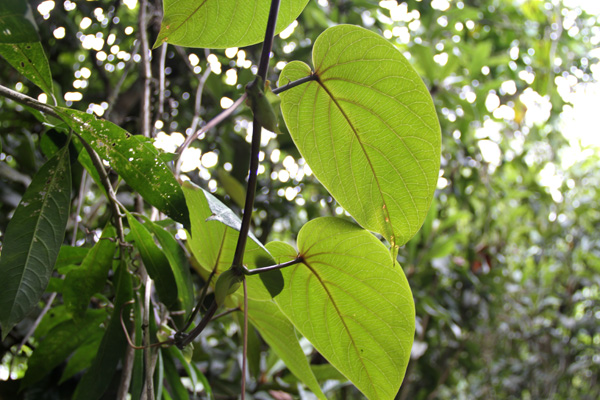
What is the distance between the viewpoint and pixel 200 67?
1.09 meters

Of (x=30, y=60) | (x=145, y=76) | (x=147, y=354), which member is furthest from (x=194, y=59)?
(x=147, y=354)

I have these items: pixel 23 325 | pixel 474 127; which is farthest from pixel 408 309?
pixel 474 127

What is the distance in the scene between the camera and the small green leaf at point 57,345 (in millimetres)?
589

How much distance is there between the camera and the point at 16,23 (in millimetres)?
336

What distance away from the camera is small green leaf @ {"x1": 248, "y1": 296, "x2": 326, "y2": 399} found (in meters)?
0.53

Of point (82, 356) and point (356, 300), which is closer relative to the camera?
point (356, 300)

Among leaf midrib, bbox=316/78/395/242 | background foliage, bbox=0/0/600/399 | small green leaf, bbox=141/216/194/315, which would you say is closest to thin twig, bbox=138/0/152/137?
background foliage, bbox=0/0/600/399

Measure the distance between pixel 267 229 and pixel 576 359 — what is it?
5.48 ft

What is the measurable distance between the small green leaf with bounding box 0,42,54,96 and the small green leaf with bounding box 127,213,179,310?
164 mm

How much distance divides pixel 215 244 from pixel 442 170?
1291mm

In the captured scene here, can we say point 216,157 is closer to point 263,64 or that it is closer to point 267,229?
point 267,229

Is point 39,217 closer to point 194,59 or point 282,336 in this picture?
point 282,336

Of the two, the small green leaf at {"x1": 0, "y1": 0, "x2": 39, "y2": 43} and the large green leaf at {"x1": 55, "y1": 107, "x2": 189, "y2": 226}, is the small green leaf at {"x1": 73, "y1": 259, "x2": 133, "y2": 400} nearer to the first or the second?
the large green leaf at {"x1": 55, "y1": 107, "x2": 189, "y2": 226}

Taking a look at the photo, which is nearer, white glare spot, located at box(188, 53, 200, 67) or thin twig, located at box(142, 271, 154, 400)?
thin twig, located at box(142, 271, 154, 400)
